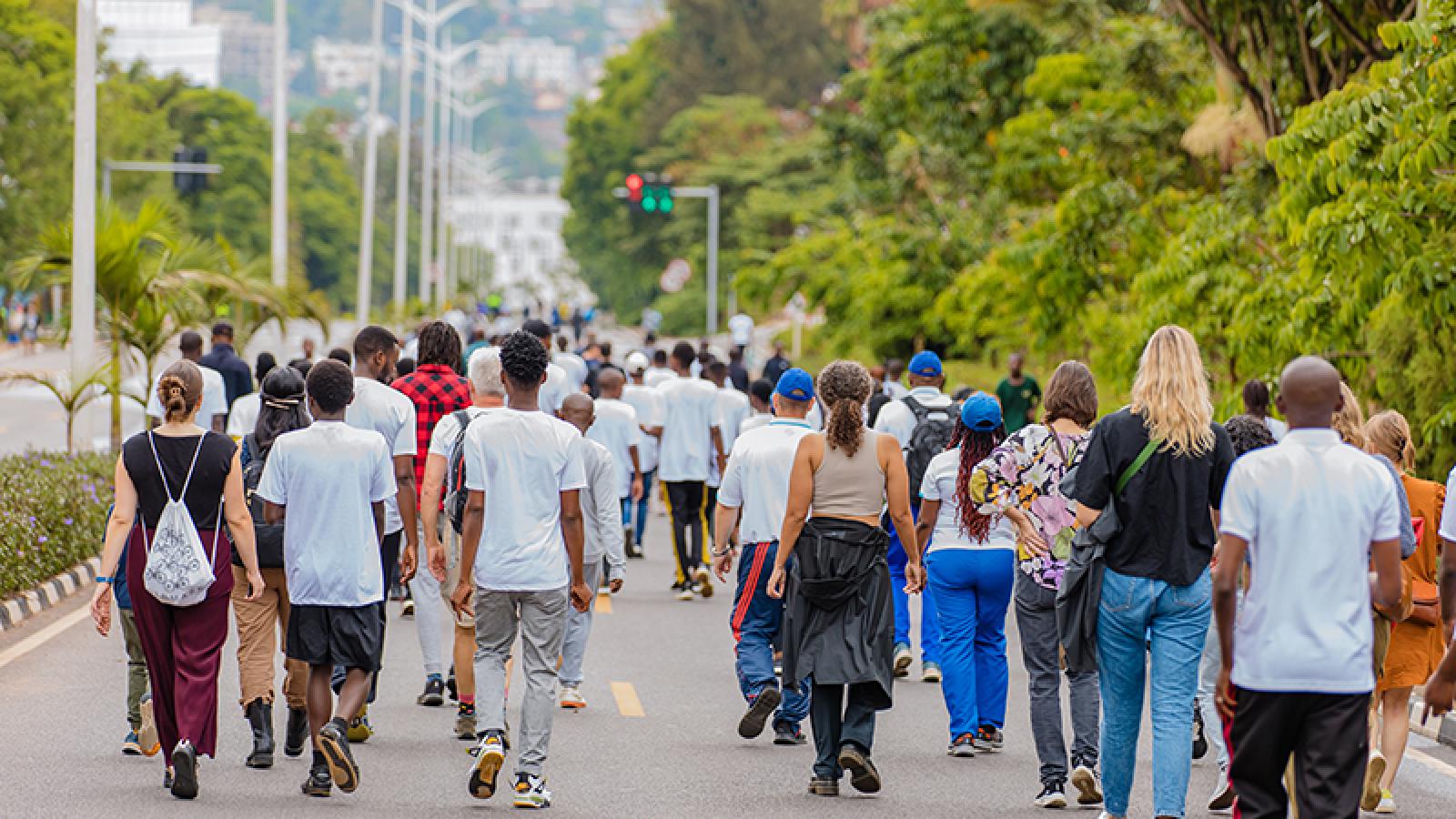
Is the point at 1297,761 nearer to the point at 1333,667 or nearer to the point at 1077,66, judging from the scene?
the point at 1333,667

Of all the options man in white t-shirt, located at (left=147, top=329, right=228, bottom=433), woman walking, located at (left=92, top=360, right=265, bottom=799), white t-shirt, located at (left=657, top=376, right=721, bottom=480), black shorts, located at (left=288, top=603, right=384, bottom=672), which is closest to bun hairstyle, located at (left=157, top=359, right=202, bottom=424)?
woman walking, located at (left=92, top=360, right=265, bottom=799)

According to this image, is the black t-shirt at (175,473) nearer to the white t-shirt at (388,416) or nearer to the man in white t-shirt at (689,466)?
the white t-shirt at (388,416)

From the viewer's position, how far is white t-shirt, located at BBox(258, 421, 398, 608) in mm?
8258

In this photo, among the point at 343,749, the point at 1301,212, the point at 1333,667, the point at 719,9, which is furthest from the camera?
the point at 719,9

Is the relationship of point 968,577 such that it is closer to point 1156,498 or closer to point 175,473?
point 1156,498

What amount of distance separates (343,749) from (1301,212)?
30.6ft

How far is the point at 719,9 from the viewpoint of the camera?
290 feet

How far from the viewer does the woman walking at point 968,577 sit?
9.41 m

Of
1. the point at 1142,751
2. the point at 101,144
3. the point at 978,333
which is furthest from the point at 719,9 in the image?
the point at 1142,751

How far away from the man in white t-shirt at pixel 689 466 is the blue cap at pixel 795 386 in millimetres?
6557

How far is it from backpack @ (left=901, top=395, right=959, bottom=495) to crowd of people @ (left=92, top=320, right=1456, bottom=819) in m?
1.58

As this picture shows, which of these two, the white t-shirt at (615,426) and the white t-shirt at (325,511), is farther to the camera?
the white t-shirt at (615,426)

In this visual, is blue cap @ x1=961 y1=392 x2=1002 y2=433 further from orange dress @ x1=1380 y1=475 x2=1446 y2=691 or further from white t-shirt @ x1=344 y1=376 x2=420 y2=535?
white t-shirt @ x1=344 y1=376 x2=420 y2=535

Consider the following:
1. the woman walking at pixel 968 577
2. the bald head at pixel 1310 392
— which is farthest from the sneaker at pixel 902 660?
the bald head at pixel 1310 392
